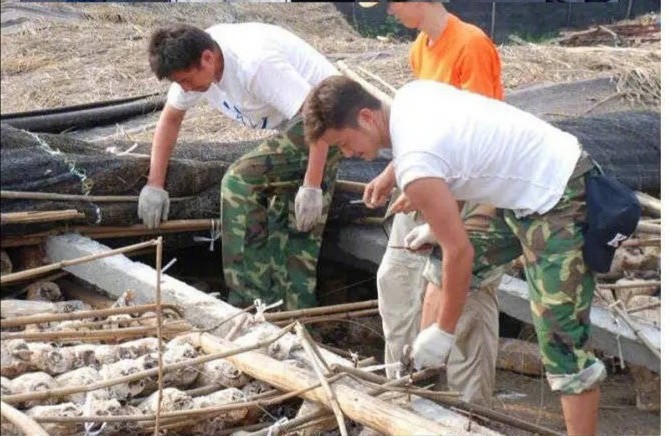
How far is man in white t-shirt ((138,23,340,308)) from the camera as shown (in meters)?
3.86

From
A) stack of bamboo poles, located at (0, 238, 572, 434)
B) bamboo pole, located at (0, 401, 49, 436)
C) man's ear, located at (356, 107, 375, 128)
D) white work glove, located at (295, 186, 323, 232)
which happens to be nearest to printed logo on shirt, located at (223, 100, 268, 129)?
white work glove, located at (295, 186, 323, 232)

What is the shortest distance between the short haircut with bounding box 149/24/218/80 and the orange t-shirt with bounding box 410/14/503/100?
669 mm

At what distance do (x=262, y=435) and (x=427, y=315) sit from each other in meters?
0.70

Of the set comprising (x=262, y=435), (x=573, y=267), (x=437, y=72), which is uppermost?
(x=437, y=72)

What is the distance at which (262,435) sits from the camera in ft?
10.6

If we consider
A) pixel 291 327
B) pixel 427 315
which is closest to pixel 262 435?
pixel 291 327

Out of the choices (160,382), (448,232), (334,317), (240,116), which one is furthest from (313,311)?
(160,382)

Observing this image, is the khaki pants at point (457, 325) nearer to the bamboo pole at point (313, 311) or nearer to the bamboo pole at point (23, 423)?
the bamboo pole at point (313, 311)

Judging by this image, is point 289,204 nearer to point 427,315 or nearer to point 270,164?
point 270,164

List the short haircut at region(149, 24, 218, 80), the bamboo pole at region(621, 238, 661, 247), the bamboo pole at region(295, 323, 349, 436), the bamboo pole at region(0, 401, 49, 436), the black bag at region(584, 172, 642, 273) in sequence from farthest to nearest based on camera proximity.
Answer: the bamboo pole at region(621, 238, 661, 247)
the short haircut at region(149, 24, 218, 80)
the black bag at region(584, 172, 642, 273)
the bamboo pole at region(295, 323, 349, 436)
the bamboo pole at region(0, 401, 49, 436)

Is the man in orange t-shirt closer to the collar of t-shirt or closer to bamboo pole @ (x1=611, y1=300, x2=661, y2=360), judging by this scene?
the collar of t-shirt

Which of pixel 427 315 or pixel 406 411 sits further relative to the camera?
pixel 427 315

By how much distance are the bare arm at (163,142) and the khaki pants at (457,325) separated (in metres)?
0.81

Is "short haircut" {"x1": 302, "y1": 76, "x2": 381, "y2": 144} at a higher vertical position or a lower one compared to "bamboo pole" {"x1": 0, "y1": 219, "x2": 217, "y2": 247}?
higher
